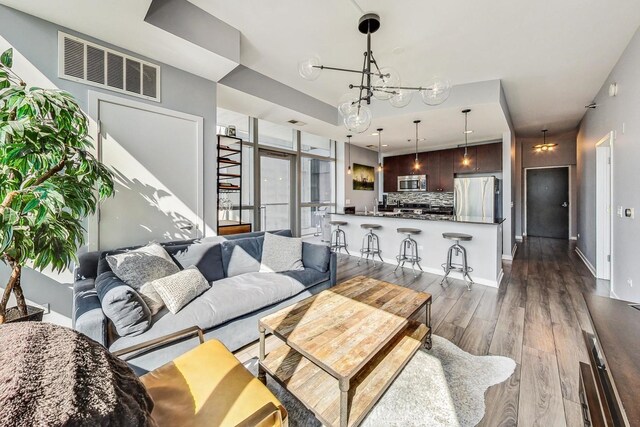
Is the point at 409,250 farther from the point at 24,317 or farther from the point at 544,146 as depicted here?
the point at 544,146

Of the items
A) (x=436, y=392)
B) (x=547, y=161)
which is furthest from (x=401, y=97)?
(x=547, y=161)

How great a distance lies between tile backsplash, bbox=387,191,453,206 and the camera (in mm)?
7383

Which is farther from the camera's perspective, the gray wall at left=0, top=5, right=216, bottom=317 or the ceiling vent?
the ceiling vent

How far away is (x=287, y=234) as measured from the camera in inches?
137

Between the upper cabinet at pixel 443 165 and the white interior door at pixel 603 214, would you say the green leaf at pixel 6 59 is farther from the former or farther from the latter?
the upper cabinet at pixel 443 165

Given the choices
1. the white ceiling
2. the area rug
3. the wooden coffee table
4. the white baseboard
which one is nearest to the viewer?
the wooden coffee table

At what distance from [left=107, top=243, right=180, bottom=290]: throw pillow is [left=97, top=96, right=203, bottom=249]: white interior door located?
61 centimetres

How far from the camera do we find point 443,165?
7148mm

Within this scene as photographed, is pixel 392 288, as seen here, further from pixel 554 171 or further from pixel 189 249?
pixel 554 171

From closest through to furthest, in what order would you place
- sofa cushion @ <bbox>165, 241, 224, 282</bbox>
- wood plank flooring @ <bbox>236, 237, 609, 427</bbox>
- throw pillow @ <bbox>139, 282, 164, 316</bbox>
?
wood plank flooring @ <bbox>236, 237, 609, 427</bbox> < throw pillow @ <bbox>139, 282, 164, 316</bbox> < sofa cushion @ <bbox>165, 241, 224, 282</bbox>

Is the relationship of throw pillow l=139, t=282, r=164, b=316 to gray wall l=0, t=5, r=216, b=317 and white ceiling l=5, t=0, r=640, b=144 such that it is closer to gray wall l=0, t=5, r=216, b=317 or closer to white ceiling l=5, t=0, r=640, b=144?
gray wall l=0, t=5, r=216, b=317

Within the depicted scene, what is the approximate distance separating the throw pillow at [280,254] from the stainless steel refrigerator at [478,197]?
14.5 ft

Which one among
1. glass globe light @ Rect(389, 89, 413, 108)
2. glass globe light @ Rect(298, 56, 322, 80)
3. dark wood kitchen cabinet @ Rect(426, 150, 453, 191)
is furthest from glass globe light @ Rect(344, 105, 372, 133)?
dark wood kitchen cabinet @ Rect(426, 150, 453, 191)

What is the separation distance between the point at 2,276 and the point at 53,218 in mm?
1124
